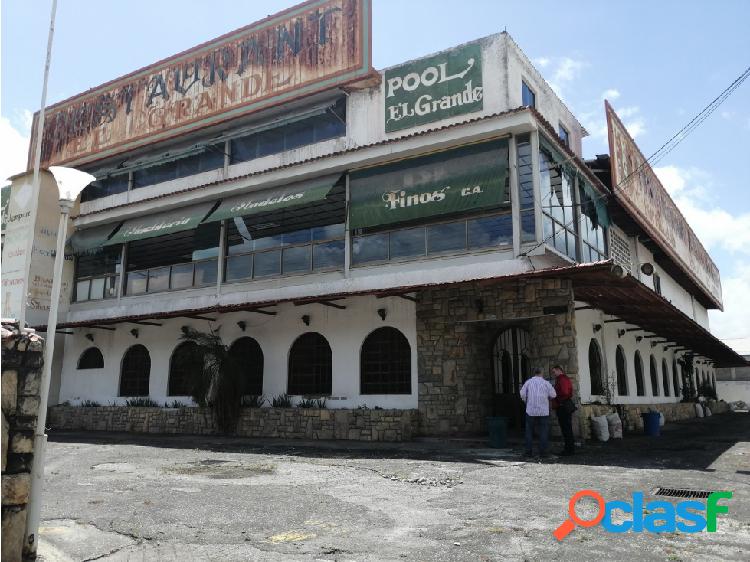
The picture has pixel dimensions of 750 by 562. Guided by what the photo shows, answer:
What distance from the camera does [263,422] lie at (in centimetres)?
1552

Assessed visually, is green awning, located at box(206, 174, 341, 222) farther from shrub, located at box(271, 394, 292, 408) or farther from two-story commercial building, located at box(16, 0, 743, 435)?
shrub, located at box(271, 394, 292, 408)

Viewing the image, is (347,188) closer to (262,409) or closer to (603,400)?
(262,409)

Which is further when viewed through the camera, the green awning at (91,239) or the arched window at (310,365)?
the green awning at (91,239)

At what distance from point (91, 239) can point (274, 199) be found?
27.1ft

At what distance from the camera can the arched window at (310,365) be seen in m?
15.9

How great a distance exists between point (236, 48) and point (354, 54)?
5.12 metres

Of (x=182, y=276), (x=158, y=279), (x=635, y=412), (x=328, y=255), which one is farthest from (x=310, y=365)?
(x=635, y=412)

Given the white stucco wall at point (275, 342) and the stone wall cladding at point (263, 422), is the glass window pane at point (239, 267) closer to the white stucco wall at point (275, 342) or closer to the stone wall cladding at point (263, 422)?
the white stucco wall at point (275, 342)

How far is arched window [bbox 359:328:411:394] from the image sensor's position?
14.7 meters

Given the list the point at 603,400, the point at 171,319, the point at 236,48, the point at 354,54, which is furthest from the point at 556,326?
the point at 236,48

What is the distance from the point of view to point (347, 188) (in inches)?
627

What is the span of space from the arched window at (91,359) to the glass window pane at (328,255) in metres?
9.35

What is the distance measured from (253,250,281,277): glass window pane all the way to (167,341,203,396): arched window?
2.90 metres

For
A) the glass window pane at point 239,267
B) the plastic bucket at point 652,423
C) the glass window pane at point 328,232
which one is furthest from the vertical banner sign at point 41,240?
the plastic bucket at point 652,423
